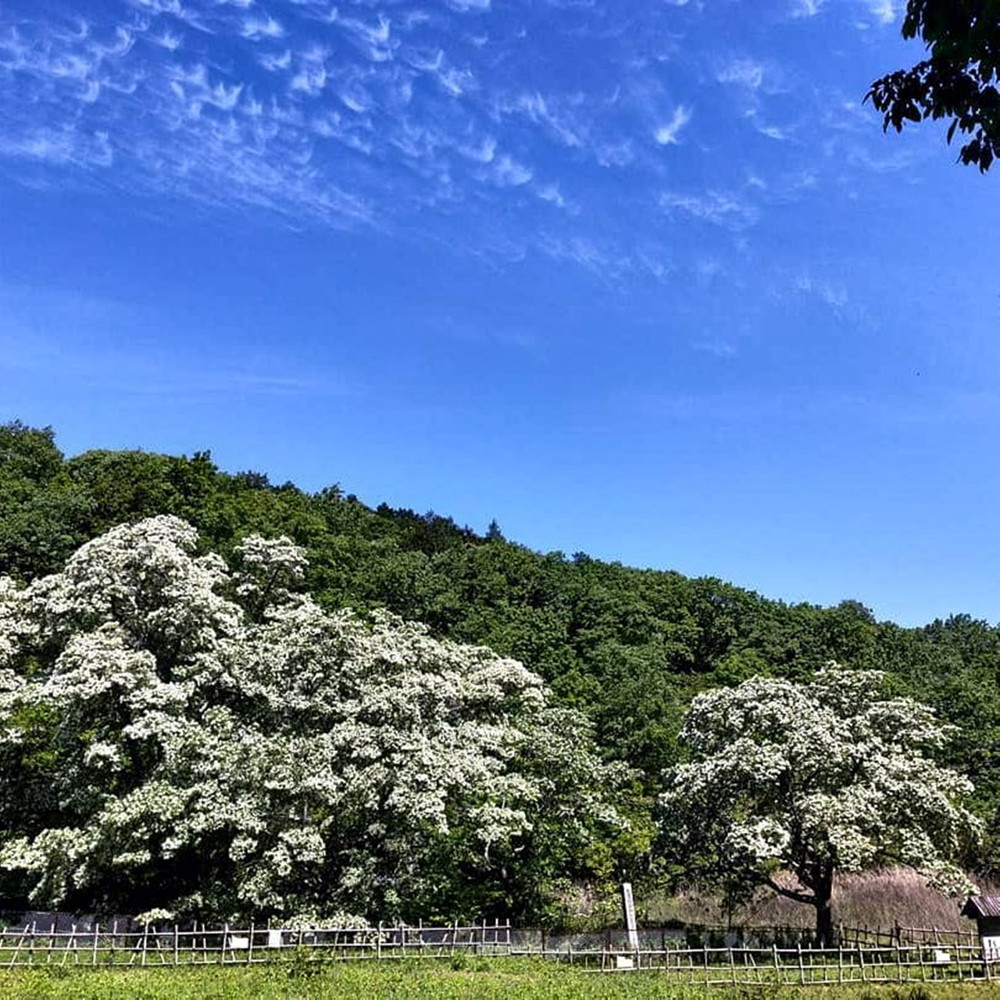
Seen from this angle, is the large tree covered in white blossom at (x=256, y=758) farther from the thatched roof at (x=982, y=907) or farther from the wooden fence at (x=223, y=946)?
the thatched roof at (x=982, y=907)

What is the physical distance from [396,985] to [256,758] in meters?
7.29

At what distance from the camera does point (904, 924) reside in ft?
107

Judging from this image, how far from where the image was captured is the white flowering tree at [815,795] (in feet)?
79.3

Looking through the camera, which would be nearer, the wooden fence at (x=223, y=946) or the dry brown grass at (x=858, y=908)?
the wooden fence at (x=223, y=946)

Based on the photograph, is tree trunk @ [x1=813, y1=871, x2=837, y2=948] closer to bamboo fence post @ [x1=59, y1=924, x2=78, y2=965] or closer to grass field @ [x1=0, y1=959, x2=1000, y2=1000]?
grass field @ [x1=0, y1=959, x2=1000, y2=1000]

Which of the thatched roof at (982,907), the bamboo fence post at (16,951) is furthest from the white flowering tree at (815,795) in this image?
the bamboo fence post at (16,951)

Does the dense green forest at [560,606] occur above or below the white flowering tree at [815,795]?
above

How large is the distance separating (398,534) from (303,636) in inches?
2139

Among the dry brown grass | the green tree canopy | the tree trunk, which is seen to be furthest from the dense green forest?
A: the green tree canopy

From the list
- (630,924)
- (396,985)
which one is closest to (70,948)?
(396,985)

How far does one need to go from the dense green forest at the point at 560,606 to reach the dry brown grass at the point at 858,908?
4.14 meters

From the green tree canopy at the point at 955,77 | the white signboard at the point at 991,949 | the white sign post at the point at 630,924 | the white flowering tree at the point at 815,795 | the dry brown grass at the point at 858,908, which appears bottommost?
the dry brown grass at the point at 858,908

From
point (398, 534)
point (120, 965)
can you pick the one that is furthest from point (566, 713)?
point (398, 534)

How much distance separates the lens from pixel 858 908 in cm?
3325
